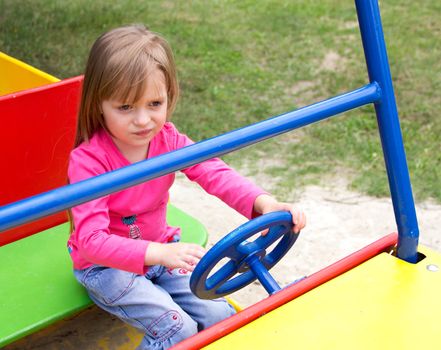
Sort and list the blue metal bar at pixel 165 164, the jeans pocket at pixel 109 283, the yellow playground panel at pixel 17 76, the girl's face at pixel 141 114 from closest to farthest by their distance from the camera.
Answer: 1. the blue metal bar at pixel 165 164
2. the girl's face at pixel 141 114
3. the jeans pocket at pixel 109 283
4. the yellow playground panel at pixel 17 76

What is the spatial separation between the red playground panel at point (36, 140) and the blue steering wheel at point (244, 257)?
900 mm

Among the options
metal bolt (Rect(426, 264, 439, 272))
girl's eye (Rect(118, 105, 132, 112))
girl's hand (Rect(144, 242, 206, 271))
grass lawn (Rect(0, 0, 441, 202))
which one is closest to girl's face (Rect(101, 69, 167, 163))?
girl's eye (Rect(118, 105, 132, 112))

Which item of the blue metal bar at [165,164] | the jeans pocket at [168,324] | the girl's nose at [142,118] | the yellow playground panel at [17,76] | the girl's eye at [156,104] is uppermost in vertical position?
the blue metal bar at [165,164]

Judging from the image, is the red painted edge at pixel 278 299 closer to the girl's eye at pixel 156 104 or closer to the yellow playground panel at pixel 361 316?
the yellow playground panel at pixel 361 316

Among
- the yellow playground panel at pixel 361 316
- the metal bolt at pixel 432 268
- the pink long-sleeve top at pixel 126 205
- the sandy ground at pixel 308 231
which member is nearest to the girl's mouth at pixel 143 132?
the pink long-sleeve top at pixel 126 205

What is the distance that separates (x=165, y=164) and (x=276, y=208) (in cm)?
52

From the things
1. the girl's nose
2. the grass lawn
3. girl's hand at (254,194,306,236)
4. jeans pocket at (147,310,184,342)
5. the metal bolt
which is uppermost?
the girl's nose

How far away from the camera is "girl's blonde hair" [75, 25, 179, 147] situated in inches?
68.7

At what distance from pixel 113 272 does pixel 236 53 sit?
358 cm

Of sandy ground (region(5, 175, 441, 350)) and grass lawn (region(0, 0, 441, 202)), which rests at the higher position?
grass lawn (region(0, 0, 441, 202))

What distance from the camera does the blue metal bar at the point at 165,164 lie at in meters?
1.22

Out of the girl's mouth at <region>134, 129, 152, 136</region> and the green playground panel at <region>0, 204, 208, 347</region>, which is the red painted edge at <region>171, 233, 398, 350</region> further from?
the green playground panel at <region>0, 204, 208, 347</region>

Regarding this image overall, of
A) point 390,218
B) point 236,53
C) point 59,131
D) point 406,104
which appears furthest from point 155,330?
point 236,53

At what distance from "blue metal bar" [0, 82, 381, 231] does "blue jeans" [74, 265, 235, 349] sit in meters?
0.58
